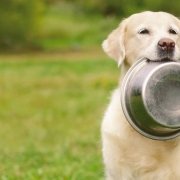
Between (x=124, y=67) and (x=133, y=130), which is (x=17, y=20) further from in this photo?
(x=133, y=130)

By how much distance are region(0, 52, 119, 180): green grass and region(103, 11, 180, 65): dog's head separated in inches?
99.8

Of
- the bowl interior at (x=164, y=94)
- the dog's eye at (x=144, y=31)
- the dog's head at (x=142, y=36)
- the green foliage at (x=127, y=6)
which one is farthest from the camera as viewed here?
the green foliage at (x=127, y=6)

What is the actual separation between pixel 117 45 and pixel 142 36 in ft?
0.86

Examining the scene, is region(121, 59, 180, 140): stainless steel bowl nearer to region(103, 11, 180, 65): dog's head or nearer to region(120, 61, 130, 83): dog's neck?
region(103, 11, 180, 65): dog's head

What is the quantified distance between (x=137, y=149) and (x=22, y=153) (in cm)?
494

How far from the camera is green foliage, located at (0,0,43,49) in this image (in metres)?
39.2

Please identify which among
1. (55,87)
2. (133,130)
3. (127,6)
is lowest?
(127,6)

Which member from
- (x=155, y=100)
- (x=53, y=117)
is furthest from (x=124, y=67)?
(x=53, y=117)

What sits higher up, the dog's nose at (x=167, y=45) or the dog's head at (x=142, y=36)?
the dog's nose at (x=167, y=45)

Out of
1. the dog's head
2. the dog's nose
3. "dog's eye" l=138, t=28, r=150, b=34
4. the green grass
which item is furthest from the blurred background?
the dog's nose

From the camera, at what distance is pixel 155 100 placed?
5375 mm

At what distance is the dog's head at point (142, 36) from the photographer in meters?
5.67

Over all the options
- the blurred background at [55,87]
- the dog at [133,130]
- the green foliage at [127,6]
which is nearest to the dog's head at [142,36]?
the dog at [133,130]

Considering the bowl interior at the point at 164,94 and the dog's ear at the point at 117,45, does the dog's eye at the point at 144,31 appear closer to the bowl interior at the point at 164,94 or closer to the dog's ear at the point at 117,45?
the dog's ear at the point at 117,45
